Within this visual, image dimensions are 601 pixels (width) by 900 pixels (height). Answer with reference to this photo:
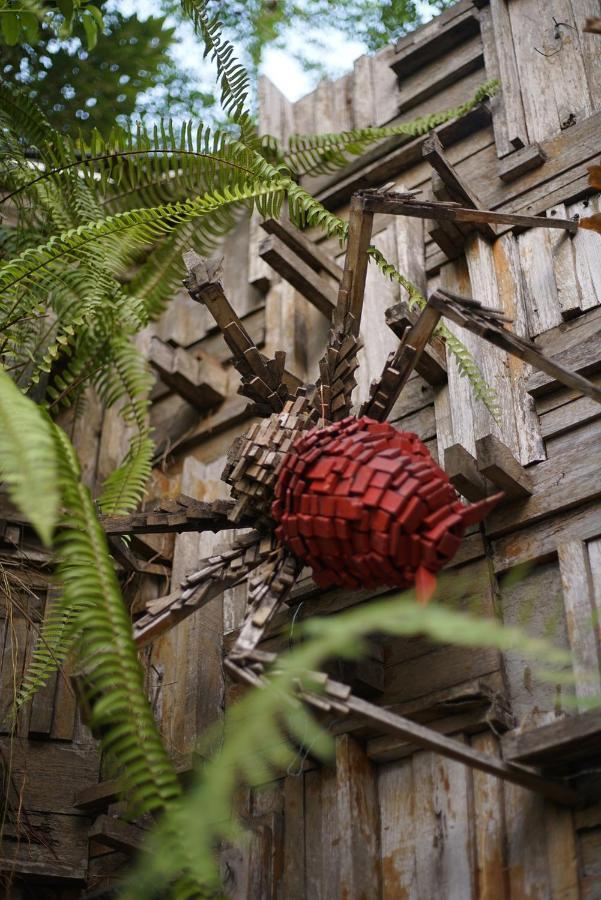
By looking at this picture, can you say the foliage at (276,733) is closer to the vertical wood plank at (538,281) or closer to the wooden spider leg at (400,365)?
the wooden spider leg at (400,365)

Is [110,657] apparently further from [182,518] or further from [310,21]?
[310,21]

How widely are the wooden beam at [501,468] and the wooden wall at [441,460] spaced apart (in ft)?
0.15

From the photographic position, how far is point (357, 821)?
3.00 meters

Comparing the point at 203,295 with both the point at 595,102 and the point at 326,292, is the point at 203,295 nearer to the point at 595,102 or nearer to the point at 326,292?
the point at 326,292

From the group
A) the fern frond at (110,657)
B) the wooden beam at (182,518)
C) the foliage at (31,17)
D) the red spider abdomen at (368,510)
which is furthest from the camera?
the foliage at (31,17)

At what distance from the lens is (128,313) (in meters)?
4.33

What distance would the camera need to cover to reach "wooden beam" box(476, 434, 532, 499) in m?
3.11

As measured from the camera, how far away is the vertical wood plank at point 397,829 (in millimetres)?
2889

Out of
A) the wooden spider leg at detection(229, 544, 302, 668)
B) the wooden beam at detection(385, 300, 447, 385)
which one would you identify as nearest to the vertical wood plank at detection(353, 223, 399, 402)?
the wooden beam at detection(385, 300, 447, 385)

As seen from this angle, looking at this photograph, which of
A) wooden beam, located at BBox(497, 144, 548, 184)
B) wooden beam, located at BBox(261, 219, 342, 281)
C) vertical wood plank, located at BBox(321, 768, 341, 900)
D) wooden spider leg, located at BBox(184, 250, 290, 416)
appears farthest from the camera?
wooden beam, located at BBox(261, 219, 342, 281)

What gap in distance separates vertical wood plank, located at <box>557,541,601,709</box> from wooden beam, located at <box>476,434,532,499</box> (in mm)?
217

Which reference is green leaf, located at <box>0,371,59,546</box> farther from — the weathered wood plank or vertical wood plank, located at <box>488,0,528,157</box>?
vertical wood plank, located at <box>488,0,528,157</box>

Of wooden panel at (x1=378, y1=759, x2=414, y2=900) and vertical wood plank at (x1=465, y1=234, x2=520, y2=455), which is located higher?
vertical wood plank at (x1=465, y1=234, x2=520, y2=455)

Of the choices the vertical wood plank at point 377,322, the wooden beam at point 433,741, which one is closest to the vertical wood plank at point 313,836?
the wooden beam at point 433,741
